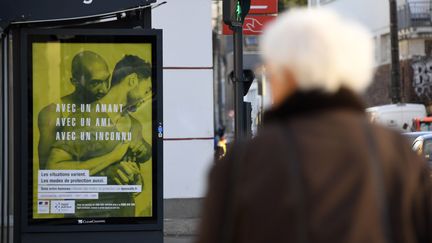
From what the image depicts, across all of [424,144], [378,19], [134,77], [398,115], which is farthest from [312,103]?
[378,19]

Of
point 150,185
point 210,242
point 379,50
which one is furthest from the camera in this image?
point 379,50

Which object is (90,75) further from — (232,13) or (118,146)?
(232,13)

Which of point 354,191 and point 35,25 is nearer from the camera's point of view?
point 354,191

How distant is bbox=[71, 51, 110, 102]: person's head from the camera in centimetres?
780

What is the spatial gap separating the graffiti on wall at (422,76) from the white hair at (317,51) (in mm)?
36914

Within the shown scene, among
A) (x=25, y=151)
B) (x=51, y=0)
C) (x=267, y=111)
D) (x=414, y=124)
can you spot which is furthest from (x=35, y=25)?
(x=414, y=124)

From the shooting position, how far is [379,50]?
42.6 m

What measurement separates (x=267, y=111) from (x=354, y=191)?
398 mm

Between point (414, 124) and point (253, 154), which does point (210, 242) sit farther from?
point (414, 124)

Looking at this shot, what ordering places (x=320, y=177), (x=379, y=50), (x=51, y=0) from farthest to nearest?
(x=379, y=50), (x=51, y=0), (x=320, y=177)

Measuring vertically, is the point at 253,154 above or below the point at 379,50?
below

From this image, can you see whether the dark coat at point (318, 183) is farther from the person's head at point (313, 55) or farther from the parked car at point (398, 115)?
the parked car at point (398, 115)

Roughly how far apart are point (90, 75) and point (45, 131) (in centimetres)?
64

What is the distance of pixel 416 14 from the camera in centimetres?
3959
